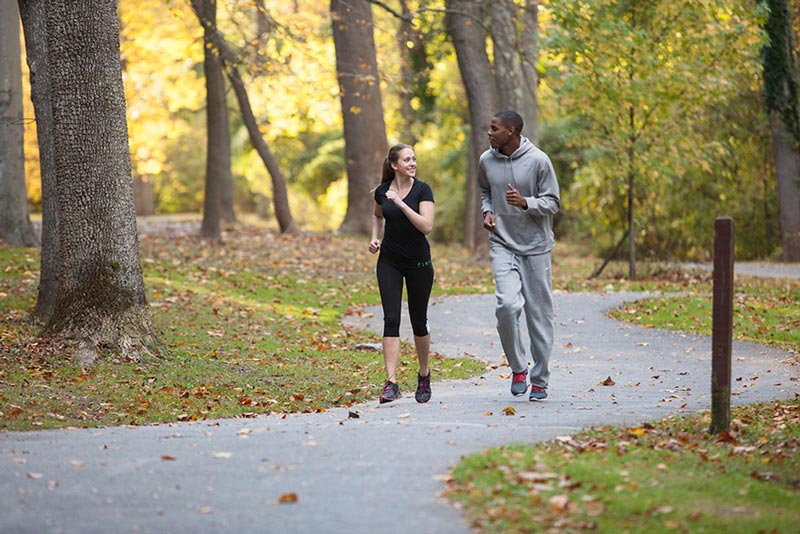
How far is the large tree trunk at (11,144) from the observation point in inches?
728

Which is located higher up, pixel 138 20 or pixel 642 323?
pixel 138 20

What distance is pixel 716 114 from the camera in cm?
2789

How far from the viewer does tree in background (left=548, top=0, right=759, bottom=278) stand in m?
19.2

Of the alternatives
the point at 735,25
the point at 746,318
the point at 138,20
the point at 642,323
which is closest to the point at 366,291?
the point at 642,323

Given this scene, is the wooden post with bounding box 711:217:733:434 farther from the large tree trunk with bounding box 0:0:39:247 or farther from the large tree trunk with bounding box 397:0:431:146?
the large tree trunk with bounding box 397:0:431:146

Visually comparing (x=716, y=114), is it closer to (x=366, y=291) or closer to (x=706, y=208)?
(x=706, y=208)

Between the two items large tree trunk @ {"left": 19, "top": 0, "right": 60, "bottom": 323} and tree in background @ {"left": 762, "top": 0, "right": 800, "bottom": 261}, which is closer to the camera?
large tree trunk @ {"left": 19, "top": 0, "right": 60, "bottom": 323}

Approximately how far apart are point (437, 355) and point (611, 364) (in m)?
2.12

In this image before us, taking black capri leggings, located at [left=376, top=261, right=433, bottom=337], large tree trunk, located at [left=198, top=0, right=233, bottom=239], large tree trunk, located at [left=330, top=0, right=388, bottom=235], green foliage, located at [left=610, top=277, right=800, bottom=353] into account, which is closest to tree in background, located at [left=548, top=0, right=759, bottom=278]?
green foliage, located at [left=610, top=277, right=800, bottom=353]

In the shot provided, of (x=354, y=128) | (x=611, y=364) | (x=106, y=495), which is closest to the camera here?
(x=106, y=495)

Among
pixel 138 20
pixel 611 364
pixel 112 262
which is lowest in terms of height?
pixel 611 364

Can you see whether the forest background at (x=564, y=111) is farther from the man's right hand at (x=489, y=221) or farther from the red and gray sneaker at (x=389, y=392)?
the red and gray sneaker at (x=389, y=392)

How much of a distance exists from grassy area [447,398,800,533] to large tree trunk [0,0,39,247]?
14.2m

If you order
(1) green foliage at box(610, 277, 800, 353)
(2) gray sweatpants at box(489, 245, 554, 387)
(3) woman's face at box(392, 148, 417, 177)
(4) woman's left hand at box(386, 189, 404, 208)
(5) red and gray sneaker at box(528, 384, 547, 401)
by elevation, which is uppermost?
(3) woman's face at box(392, 148, 417, 177)
